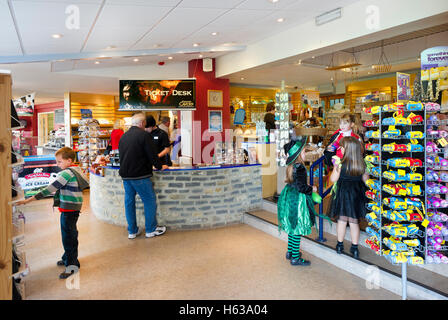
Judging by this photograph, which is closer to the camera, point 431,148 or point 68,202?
point 431,148

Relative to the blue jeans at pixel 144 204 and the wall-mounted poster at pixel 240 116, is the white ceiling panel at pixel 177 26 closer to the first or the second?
the wall-mounted poster at pixel 240 116

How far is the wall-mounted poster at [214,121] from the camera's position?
8172mm

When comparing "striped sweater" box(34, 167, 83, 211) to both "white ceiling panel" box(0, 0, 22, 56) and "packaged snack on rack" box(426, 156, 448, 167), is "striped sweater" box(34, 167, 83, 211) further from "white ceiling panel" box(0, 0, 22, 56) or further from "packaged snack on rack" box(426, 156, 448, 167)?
"packaged snack on rack" box(426, 156, 448, 167)

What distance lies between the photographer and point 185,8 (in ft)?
13.6

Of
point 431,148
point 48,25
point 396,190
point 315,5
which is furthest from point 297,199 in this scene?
point 48,25

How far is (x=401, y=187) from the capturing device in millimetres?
2836

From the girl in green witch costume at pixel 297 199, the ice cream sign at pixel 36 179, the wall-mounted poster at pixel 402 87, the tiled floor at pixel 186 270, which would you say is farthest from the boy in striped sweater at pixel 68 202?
the ice cream sign at pixel 36 179

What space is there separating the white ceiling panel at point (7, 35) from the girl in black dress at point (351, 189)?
3953mm

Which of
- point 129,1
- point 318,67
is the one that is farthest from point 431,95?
point 318,67

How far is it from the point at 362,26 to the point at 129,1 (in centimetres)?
298

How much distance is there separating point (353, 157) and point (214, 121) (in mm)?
5117

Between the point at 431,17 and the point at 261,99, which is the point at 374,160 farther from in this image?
the point at 261,99

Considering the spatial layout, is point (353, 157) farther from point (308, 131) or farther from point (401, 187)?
point (308, 131)

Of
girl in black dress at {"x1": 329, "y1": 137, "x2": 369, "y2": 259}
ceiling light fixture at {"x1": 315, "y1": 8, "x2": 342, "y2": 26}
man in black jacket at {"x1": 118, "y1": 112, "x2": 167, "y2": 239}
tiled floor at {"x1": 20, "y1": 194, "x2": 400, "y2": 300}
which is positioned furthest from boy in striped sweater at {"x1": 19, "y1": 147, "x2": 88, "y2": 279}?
ceiling light fixture at {"x1": 315, "y1": 8, "x2": 342, "y2": 26}
